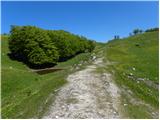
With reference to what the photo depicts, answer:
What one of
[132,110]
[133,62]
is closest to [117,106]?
[132,110]

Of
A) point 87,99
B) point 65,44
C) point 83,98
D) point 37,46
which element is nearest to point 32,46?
point 37,46

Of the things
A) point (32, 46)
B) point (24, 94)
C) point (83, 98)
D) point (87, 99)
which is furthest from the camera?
point (32, 46)

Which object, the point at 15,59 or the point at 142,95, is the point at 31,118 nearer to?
the point at 142,95

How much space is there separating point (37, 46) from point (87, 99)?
59.6m

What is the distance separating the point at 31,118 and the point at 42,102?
15.1ft

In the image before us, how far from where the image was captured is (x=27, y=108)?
3638 cm

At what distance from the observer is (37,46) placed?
311ft

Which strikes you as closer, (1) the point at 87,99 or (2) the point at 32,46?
(1) the point at 87,99

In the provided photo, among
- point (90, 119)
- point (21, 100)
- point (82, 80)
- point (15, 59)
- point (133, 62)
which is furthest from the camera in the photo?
point (15, 59)

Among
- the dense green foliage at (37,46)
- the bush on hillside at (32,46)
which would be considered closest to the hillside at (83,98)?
the bush on hillside at (32,46)

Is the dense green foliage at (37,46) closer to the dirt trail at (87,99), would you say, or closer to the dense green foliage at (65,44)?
the dense green foliage at (65,44)

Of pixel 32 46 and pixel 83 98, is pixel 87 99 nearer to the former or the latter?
pixel 83 98

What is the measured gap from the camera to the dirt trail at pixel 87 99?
3281cm

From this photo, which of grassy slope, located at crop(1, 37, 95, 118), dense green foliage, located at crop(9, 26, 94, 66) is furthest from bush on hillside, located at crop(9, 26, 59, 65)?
grassy slope, located at crop(1, 37, 95, 118)
